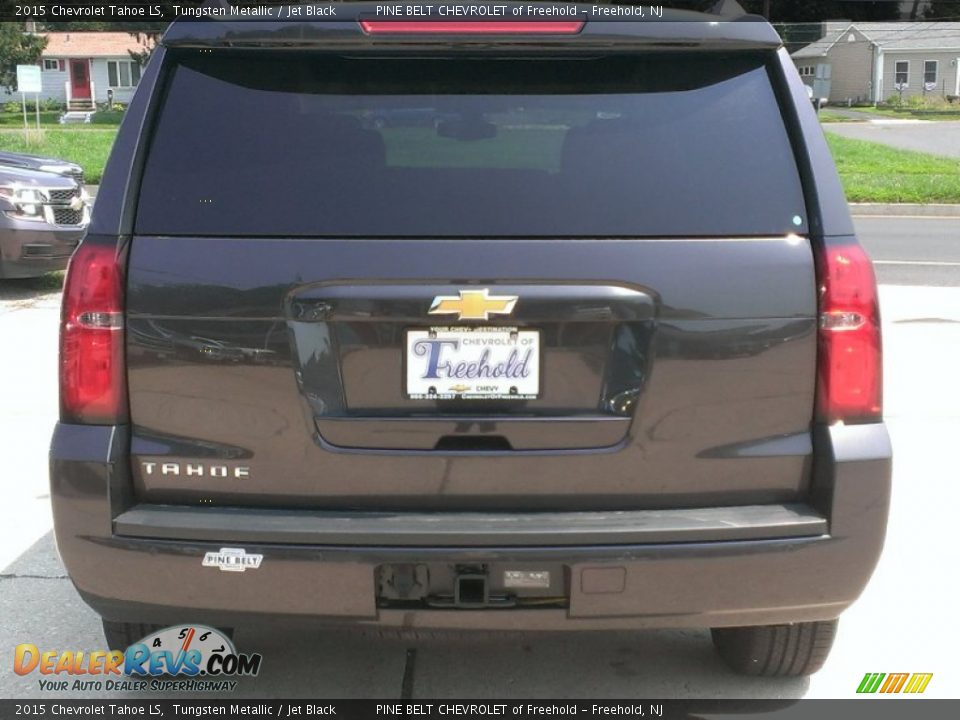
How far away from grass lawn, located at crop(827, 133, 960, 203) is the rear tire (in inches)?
627

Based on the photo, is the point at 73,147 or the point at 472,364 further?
the point at 73,147

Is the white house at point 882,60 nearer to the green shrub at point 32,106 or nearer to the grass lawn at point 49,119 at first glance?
the grass lawn at point 49,119

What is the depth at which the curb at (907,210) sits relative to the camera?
57.9ft

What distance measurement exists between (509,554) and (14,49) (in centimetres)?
6031

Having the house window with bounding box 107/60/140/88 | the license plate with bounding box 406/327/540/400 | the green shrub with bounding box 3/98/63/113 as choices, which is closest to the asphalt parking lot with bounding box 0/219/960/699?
the license plate with bounding box 406/327/540/400

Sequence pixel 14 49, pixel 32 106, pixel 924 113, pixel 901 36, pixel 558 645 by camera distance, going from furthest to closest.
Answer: pixel 32 106
pixel 901 36
pixel 14 49
pixel 924 113
pixel 558 645

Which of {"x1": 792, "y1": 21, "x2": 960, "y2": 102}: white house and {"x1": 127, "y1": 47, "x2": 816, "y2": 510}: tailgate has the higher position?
{"x1": 792, "y1": 21, "x2": 960, "y2": 102}: white house

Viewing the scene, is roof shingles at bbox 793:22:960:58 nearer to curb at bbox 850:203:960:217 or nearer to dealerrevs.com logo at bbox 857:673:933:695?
curb at bbox 850:203:960:217

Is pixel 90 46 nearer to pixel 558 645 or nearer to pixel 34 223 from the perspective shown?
pixel 34 223

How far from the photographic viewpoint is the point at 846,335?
8.89 feet

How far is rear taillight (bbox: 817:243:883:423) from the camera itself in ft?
8.84

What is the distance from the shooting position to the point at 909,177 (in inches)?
816

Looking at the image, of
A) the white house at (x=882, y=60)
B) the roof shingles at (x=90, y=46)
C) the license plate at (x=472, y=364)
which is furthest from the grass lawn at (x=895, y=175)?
the roof shingles at (x=90, y=46)

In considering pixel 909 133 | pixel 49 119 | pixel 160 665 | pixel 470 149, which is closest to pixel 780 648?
pixel 470 149
